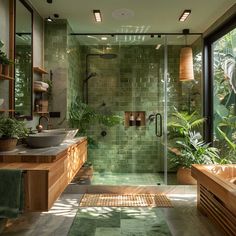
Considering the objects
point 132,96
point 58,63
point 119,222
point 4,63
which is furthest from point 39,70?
point 119,222

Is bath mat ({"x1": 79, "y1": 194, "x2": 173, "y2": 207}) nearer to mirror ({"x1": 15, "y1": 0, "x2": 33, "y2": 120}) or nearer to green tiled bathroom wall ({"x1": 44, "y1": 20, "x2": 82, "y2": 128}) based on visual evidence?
green tiled bathroom wall ({"x1": 44, "y1": 20, "x2": 82, "y2": 128})

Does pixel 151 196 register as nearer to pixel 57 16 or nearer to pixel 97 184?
pixel 97 184

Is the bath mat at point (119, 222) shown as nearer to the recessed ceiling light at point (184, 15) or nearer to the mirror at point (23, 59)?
the mirror at point (23, 59)

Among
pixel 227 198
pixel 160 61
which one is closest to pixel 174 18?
pixel 160 61

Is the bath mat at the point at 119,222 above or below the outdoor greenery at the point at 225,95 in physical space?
below

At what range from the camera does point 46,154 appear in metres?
2.41

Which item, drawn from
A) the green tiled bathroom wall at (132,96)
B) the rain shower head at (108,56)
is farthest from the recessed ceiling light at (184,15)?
the rain shower head at (108,56)

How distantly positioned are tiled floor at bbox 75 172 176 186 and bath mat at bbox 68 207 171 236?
3.13ft

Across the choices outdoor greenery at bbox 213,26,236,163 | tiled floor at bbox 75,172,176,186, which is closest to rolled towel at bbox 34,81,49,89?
tiled floor at bbox 75,172,176,186

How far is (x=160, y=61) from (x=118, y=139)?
1.67 metres

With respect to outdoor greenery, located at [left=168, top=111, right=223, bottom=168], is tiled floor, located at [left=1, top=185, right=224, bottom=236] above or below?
below

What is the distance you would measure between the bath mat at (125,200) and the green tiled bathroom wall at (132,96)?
1.06 metres

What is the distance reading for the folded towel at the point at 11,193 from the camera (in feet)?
6.91

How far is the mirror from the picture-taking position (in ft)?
10.6
